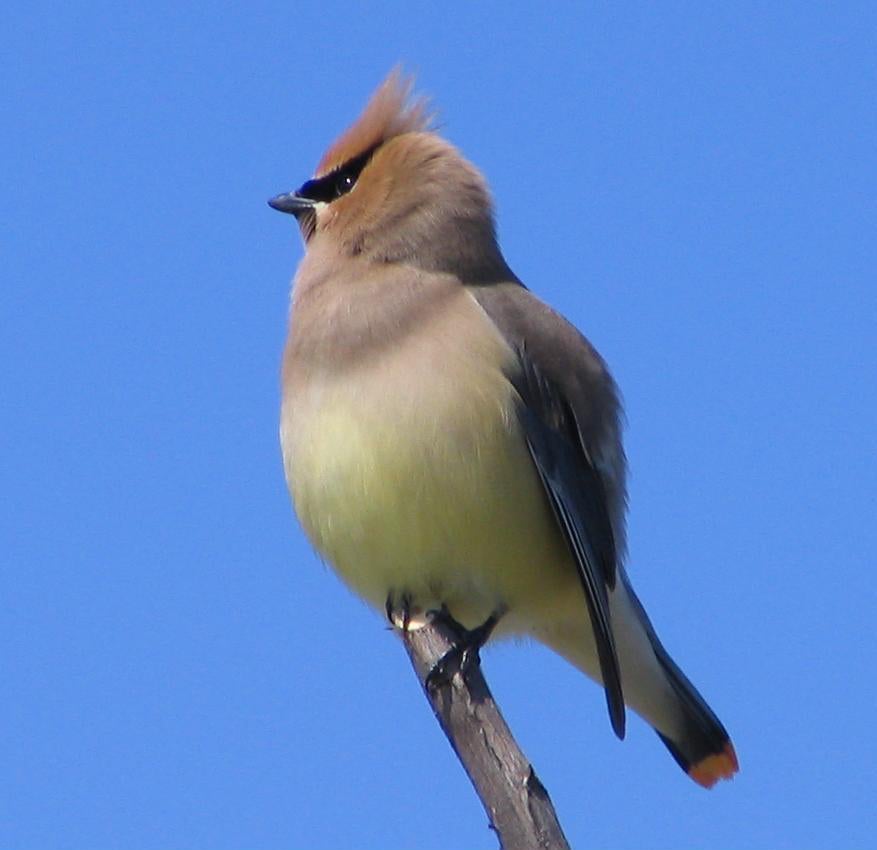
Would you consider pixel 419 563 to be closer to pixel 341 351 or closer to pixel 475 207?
pixel 341 351

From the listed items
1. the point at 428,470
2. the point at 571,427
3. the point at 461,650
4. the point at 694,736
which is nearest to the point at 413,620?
the point at 461,650

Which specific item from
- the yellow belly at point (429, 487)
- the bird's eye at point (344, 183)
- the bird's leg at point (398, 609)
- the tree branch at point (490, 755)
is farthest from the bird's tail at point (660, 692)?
the bird's eye at point (344, 183)

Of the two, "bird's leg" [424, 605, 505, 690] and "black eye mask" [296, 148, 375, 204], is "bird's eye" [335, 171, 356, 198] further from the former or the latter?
"bird's leg" [424, 605, 505, 690]

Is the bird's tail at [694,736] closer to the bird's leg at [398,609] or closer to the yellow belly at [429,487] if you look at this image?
the yellow belly at [429,487]

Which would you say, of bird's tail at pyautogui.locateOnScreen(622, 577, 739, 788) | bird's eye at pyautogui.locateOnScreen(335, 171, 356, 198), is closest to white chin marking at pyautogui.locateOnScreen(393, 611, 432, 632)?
bird's tail at pyautogui.locateOnScreen(622, 577, 739, 788)

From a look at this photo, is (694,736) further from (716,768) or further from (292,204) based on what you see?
(292,204)

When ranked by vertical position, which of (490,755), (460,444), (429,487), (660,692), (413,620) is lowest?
(490,755)

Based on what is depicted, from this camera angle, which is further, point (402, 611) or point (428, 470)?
point (402, 611)
